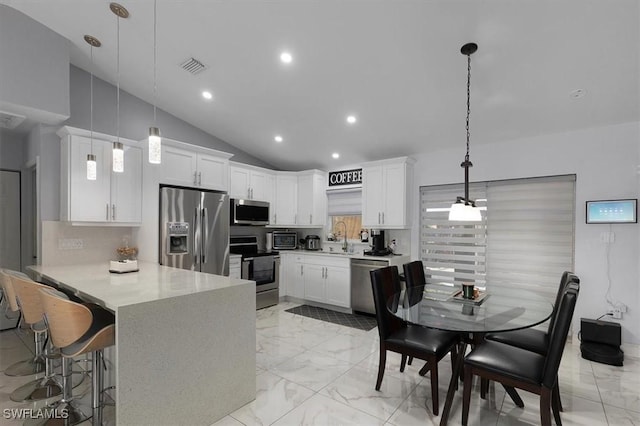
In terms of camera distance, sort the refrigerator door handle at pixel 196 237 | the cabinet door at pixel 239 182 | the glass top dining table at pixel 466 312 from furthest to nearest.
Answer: the cabinet door at pixel 239 182
the refrigerator door handle at pixel 196 237
the glass top dining table at pixel 466 312

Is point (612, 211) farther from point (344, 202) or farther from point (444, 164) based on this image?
point (344, 202)

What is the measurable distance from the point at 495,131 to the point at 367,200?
6.64 ft

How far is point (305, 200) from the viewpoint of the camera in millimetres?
5719

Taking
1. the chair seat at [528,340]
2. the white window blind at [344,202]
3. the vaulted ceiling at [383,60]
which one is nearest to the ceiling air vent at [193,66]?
the vaulted ceiling at [383,60]

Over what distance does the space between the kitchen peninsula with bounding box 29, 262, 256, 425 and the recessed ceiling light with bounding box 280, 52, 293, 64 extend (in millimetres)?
2281

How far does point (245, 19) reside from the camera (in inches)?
107

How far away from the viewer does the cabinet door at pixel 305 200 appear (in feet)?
18.6

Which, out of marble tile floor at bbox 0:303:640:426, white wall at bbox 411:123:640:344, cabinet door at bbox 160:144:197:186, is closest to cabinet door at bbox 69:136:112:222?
cabinet door at bbox 160:144:197:186

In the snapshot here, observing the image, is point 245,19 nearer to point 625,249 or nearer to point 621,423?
point 621,423

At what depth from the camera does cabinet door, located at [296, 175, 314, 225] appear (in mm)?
5656

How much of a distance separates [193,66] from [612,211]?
5024 mm

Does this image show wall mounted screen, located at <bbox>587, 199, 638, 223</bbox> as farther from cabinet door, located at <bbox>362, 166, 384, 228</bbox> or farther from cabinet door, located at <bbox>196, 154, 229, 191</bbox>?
cabinet door, located at <bbox>196, 154, 229, 191</bbox>

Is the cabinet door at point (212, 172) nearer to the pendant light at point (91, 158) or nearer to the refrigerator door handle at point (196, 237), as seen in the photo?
the refrigerator door handle at point (196, 237)

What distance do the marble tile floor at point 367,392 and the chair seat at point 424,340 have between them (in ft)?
1.52
